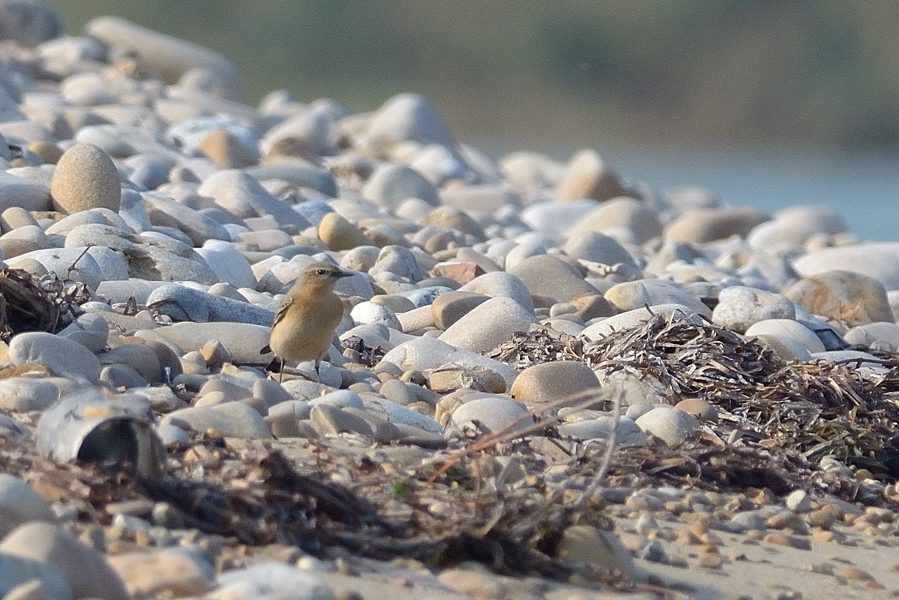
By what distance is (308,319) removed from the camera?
5.02 meters

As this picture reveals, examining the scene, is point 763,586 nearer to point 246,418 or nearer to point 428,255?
point 246,418

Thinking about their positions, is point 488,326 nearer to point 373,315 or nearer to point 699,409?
point 373,315

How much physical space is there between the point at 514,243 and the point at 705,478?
4439 mm

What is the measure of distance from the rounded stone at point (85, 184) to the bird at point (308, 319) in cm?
211

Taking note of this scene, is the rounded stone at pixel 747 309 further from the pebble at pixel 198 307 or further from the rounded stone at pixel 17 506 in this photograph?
the rounded stone at pixel 17 506

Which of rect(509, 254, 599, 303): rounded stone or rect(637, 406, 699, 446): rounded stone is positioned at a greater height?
rect(637, 406, 699, 446): rounded stone

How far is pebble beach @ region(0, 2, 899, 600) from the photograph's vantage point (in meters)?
3.24

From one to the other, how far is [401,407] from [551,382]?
740mm

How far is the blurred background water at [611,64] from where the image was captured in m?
37.8

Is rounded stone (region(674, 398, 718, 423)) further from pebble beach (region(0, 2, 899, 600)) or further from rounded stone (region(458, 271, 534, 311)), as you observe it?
rounded stone (region(458, 271, 534, 311))

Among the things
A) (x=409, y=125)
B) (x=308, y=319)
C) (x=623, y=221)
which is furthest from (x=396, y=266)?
(x=409, y=125)

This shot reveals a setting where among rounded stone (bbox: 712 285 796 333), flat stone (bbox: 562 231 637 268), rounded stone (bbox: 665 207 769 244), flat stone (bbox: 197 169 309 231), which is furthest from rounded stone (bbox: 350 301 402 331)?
rounded stone (bbox: 665 207 769 244)

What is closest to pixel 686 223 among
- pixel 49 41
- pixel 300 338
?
pixel 49 41

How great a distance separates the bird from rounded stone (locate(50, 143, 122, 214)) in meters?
2.11
